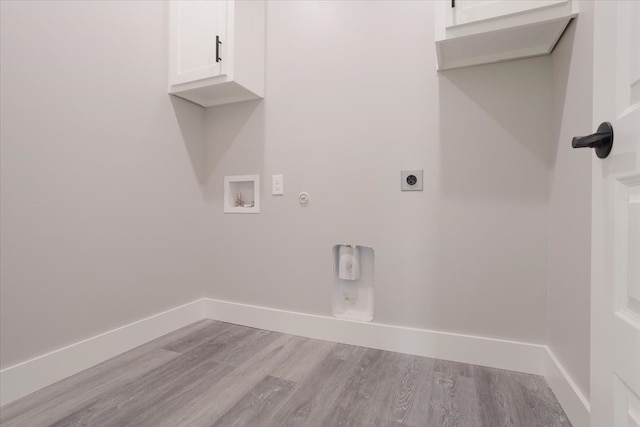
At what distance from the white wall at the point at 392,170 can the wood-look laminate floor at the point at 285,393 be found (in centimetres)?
27

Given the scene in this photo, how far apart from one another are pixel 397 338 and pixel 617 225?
4.32ft

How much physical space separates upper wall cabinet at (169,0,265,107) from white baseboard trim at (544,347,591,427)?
2142 millimetres

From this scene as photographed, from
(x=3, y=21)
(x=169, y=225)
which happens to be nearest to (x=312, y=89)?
(x=169, y=225)

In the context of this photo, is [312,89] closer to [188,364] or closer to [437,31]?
[437,31]

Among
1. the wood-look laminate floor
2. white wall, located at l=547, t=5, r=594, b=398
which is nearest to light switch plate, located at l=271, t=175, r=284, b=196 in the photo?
the wood-look laminate floor

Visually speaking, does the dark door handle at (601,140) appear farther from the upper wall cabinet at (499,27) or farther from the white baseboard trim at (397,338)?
the white baseboard trim at (397,338)

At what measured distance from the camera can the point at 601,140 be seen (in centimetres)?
56

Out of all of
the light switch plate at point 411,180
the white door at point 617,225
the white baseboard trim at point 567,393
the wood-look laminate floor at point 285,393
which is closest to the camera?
the white door at point 617,225

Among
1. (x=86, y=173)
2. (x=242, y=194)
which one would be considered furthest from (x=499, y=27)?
(x=86, y=173)

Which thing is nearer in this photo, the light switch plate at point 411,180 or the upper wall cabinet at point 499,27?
the upper wall cabinet at point 499,27

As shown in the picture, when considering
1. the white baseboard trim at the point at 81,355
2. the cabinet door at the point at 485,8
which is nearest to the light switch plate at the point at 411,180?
the cabinet door at the point at 485,8

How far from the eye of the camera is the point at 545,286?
1424mm

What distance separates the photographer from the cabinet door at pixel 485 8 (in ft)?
3.75

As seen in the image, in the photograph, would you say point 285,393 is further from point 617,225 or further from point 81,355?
point 617,225
